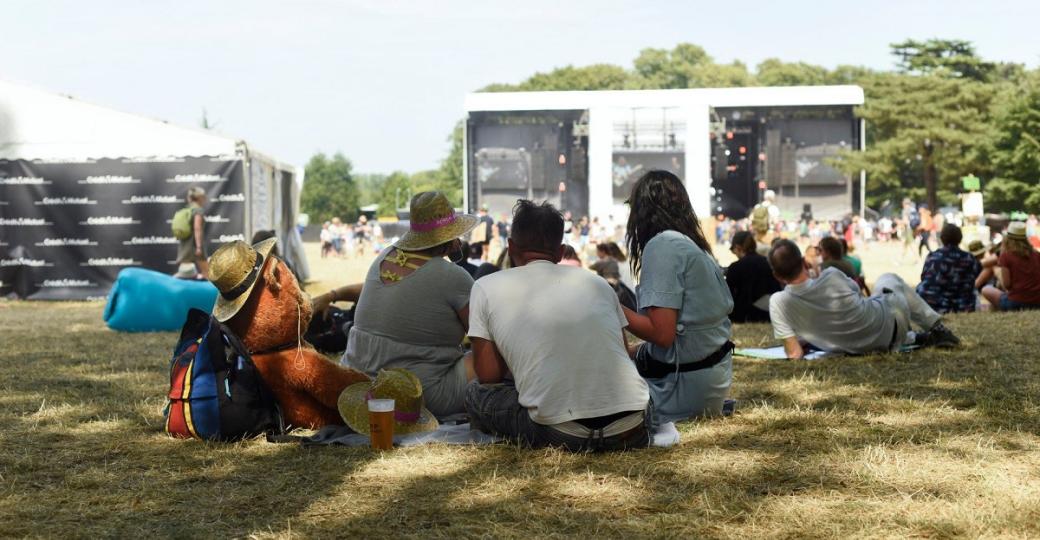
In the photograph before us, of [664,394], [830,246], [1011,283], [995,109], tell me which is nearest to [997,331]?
[830,246]

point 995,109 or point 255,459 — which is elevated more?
point 995,109

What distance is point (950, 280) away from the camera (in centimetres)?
873

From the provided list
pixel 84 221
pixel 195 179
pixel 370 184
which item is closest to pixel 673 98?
pixel 195 179

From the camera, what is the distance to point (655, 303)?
3.99 meters

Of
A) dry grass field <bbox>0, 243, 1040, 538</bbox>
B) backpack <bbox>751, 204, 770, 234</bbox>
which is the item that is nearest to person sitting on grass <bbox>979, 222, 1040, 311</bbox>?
backpack <bbox>751, 204, 770, 234</bbox>

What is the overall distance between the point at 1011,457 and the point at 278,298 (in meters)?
2.61

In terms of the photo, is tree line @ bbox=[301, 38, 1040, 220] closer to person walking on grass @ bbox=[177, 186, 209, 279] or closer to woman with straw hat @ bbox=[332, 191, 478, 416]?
person walking on grass @ bbox=[177, 186, 209, 279]

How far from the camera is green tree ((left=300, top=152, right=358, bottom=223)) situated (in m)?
78.8

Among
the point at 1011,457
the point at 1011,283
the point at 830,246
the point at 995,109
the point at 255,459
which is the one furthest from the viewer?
the point at 995,109

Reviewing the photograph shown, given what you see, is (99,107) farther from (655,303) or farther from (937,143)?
(937,143)

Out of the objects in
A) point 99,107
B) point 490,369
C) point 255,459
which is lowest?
point 255,459

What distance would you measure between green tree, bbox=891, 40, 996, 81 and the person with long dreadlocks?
4609 cm

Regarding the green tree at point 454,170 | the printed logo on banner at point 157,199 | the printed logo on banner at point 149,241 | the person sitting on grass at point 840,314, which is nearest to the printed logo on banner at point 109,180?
the printed logo on banner at point 157,199

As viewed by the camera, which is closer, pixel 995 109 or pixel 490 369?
pixel 490 369
